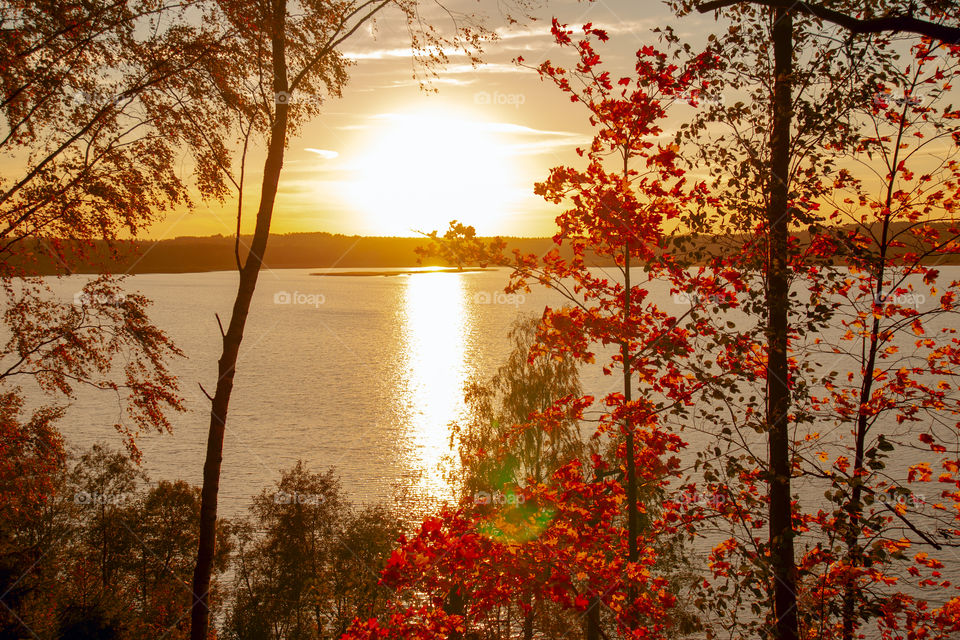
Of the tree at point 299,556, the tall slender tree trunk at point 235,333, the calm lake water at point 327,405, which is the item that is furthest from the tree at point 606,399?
the tree at point 299,556

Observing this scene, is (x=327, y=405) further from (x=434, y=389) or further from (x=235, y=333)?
(x=235, y=333)

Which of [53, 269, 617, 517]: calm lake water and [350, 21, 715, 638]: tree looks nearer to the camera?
[350, 21, 715, 638]: tree

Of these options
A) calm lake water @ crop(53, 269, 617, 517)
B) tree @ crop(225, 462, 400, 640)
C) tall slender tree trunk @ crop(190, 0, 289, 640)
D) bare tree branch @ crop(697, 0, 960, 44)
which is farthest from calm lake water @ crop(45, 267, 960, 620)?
tall slender tree trunk @ crop(190, 0, 289, 640)

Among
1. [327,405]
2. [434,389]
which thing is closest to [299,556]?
[327,405]

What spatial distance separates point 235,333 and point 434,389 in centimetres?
7466

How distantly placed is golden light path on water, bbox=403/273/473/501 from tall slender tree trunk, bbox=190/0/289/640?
33.1m

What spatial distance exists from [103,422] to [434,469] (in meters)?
34.4

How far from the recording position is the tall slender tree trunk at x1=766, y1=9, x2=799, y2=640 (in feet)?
20.1

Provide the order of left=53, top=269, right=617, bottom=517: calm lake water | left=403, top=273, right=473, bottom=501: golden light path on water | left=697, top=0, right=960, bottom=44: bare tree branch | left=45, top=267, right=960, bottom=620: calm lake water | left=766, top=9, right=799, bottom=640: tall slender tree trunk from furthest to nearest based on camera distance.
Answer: left=403, top=273, right=473, bottom=501: golden light path on water
left=53, top=269, right=617, bottom=517: calm lake water
left=45, top=267, right=960, bottom=620: calm lake water
left=766, top=9, right=799, bottom=640: tall slender tree trunk
left=697, top=0, right=960, bottom=44: bare tree branch

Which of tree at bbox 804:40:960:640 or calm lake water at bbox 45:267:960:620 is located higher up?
tree at bbox 804:40:960:640

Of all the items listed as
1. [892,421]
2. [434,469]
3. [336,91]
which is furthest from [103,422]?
[892,421]

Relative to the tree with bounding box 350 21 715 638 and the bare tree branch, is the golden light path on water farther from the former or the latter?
the bare tree branch

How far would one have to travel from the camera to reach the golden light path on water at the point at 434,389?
55.1 metres

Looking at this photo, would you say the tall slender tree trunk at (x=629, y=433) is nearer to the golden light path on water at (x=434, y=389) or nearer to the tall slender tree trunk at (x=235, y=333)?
the tall slender tree trunk at (x=235, y=333)
